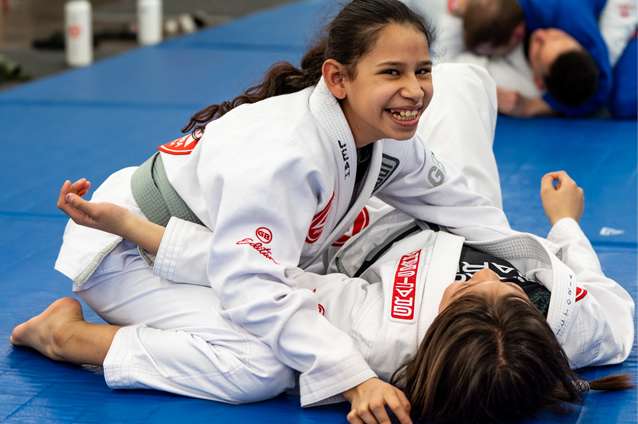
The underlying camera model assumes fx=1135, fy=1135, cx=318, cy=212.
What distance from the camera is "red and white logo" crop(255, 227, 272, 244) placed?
207 cm

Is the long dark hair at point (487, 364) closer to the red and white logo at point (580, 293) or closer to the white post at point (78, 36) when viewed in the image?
the red and white logo at point (580, 293)

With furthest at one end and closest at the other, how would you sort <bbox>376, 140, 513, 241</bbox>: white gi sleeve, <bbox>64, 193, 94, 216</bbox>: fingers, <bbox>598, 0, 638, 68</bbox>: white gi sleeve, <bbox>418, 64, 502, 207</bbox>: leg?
1. <bbox>598, 0, 638, 68</bbox>: white gi sleeve
2. <bbox>418, 64, 502, 207</bbox>: leg
3. <bbox>376, 140, 513, 241</bbox>: white gi sleeve
4. <bbox>64, 193, 94, 216</bbox>: fingers

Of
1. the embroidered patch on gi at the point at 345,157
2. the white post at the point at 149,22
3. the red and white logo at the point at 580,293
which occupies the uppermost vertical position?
the embroidered patch on gi at the point at 345,157

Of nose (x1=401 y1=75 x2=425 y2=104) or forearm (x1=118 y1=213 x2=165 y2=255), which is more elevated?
nose (x1=401 y1=75 x2=425 y2=104)

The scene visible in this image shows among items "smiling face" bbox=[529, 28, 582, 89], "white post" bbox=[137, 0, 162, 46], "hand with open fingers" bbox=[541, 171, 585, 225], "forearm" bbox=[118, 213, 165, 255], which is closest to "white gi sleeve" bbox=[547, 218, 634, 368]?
"hand with open fingers" bbox=[541, 171, 585, 225]

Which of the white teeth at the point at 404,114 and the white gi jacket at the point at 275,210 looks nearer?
the white gi jacket at the point at 275,210

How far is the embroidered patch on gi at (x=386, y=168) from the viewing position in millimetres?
2396

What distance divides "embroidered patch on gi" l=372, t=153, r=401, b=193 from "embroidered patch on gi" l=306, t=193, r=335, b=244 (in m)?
0.17

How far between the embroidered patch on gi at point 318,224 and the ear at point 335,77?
200mm

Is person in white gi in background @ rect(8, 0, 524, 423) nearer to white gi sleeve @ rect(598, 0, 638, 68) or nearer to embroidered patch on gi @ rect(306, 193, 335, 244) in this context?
embroidered patch on gi @ rect(306, 193, 335, 244)

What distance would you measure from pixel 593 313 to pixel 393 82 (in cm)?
61

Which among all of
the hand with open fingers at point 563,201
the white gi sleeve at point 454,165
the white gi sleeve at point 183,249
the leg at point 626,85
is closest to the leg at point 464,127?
the white gi sleeve at point 454,165

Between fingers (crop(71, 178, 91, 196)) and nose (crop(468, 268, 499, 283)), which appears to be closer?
nose (crop(468, 268, 499, 283))

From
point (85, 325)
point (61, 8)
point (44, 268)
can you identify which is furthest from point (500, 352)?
point (61, 8)
